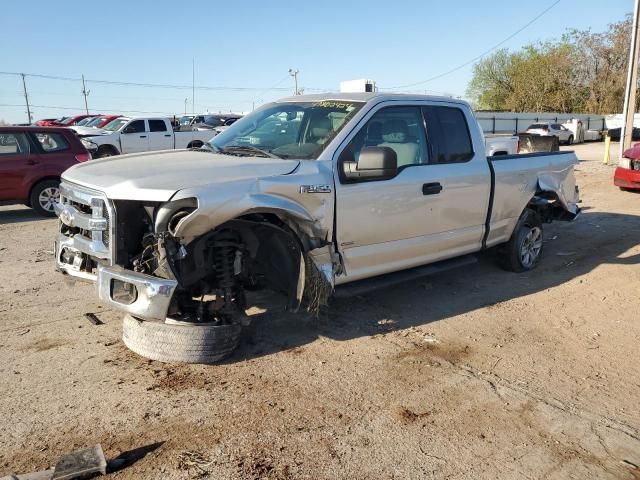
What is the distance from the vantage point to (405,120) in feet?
17.4

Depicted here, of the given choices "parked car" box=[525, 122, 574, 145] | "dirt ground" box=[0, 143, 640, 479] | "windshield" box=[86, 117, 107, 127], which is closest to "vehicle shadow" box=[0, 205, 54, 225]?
"dirt ground" box=[0, 143, 640, 479]

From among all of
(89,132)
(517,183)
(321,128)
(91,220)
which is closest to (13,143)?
(91,220)

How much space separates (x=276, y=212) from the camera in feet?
13.6

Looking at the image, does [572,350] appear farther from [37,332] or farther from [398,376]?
[37,332]

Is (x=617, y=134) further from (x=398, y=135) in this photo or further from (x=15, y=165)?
(x=398, y=135)

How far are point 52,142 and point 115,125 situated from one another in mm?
11802

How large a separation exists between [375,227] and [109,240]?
2149 millimetres

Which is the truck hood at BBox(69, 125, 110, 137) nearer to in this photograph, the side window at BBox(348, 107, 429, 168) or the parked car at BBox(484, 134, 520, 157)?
the parked car at BBox(484, 134, 520, 157)

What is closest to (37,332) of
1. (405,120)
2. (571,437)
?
(405,120)

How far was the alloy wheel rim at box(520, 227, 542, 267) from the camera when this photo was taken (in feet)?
22.4

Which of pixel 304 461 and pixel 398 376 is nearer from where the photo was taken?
pixel 304 461

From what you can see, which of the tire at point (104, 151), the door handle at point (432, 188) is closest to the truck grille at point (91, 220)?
the door handle at point (432, 188)

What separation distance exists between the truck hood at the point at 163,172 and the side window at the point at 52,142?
6.94 metres

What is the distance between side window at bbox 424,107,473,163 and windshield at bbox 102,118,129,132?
17875 mm
